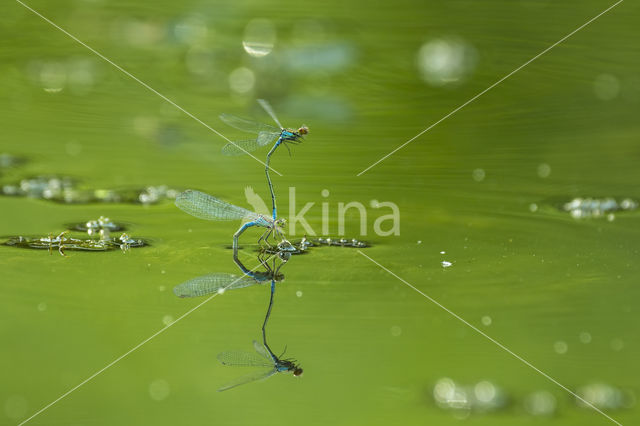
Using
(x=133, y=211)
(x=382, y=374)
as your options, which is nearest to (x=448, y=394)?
(x=382, y=374)

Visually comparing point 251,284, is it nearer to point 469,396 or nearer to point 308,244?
point 308,244

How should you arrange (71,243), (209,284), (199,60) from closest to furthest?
1. (209,284)
2. (71,243)
3. (199,60)

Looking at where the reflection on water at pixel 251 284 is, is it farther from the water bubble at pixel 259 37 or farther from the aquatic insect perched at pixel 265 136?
the water bubble at pixel 259 37

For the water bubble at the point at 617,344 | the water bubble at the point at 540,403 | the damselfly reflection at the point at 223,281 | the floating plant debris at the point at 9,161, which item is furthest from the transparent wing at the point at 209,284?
the floating plant debris at the point at 9,161

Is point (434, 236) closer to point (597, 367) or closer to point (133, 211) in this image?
point (597, 367)

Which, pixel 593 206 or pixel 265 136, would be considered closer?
pixel 265 136

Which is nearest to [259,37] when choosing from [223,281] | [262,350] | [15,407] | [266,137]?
[266,137]
